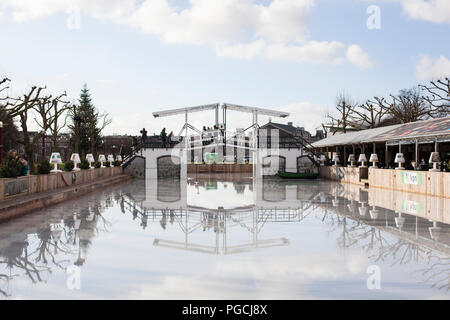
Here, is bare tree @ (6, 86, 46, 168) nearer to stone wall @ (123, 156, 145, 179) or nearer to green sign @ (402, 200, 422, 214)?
stone wall @ (123, 156, 145, 179)

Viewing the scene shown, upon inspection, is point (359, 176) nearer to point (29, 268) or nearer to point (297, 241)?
point (297, 241)

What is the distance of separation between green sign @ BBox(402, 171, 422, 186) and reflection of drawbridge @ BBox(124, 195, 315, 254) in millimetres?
6772

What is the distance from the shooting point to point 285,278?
594 cm

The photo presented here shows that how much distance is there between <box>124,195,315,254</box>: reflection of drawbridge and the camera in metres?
8.18

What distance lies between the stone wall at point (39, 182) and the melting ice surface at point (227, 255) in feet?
4.39

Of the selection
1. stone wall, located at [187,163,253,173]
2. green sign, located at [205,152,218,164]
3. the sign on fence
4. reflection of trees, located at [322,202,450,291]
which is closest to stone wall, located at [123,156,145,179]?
stone wall, located at [187,163,253,173]

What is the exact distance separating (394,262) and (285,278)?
6.86 feet

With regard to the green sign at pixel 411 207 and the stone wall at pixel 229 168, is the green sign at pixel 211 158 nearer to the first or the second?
the stone wall at pixel 229 168

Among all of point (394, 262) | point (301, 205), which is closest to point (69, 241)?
point (394, 262)

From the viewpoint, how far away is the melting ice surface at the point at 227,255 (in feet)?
17.8

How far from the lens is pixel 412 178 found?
64.7 ft

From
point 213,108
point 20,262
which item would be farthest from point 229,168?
point 20,262

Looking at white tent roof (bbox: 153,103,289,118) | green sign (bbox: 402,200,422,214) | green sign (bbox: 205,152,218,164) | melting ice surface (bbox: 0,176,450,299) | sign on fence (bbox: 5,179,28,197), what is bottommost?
melting ice surface (bbox: 0,176,450,299)

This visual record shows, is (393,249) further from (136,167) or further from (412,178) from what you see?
(136,167)
